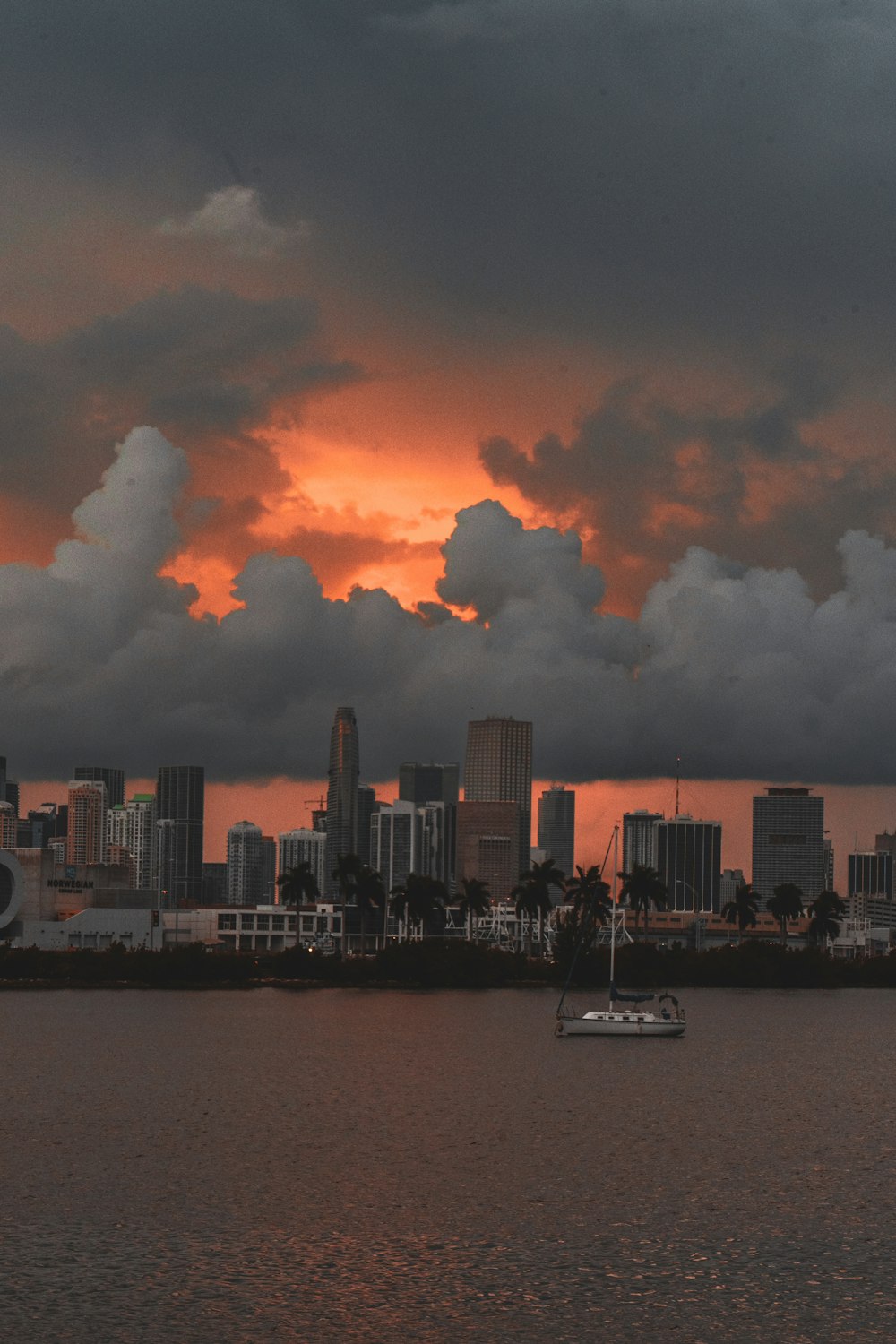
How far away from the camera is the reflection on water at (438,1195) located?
182 feet

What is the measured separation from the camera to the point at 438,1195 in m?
76.2

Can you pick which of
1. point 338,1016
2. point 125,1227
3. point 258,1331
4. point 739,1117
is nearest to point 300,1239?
point 125,1227

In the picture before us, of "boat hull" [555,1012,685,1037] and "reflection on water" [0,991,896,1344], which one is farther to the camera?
"boat hull" [555,1012,685,1037]

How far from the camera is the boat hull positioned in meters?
167

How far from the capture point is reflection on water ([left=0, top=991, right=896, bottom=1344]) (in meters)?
55.6

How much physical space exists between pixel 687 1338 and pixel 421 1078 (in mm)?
71948

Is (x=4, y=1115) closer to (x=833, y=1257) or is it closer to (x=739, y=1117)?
(x=739, y=1117)

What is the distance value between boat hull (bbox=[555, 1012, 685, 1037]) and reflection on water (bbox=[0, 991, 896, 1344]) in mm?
22097

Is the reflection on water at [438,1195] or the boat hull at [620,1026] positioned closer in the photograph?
the reflection on water at [438,1195]

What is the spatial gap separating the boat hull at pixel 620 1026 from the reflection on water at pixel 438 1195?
22097 millimetres

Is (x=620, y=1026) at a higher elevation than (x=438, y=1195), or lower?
lower

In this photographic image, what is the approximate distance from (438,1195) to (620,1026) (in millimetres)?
94741

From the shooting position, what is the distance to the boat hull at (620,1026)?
549 ft

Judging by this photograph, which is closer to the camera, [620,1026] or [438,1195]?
[438,1195]
